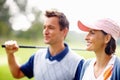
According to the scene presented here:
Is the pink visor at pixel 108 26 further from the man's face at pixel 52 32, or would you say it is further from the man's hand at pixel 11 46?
the man's hand at pixel 11 46

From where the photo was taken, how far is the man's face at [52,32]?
3.97ft

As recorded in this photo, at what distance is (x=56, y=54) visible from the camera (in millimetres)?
1231

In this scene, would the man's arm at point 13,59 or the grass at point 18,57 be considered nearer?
the man's arm at point 13,59

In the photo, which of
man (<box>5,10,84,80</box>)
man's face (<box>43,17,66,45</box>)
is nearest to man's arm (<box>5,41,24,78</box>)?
man (<box>5,10,84,80</box>)

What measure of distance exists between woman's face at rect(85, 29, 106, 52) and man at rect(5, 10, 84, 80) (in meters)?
0.17

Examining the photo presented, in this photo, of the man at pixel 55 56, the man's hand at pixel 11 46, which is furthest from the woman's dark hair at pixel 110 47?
the man's hand at pixel 11 46

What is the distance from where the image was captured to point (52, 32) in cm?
121

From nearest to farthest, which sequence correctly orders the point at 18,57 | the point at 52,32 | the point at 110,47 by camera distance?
the point at 110,47, the point at 52,32, the point at 18,57

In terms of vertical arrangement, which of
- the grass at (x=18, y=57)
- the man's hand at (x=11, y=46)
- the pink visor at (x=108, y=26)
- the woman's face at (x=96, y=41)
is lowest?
the grass at (x=18, y=57)

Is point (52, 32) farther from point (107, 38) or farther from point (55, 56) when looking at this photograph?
point (107, 38)

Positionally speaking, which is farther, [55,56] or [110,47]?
[55,56]

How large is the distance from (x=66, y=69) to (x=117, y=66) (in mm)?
247

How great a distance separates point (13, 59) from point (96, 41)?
40 centimetres

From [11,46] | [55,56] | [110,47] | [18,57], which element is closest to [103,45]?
[110,47]
